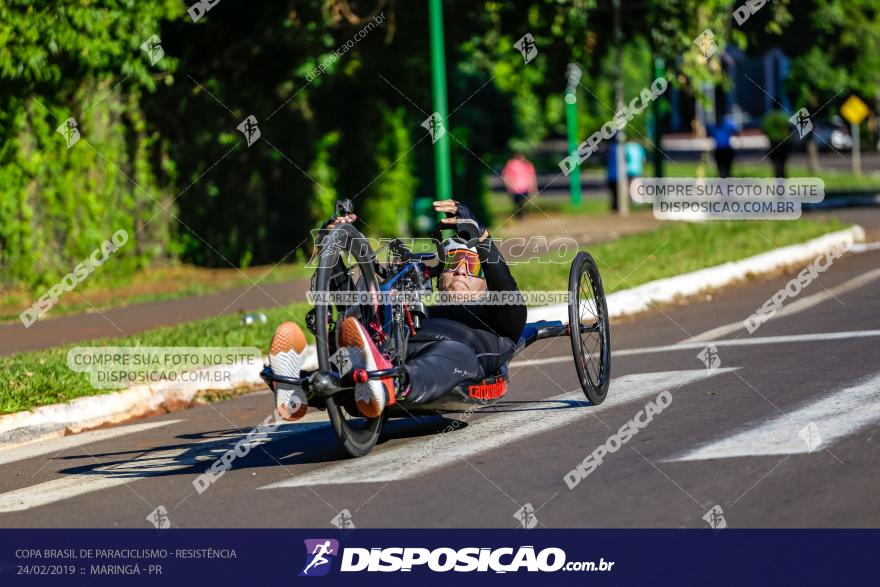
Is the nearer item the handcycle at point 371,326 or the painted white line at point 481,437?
the handcycle at point 371,326

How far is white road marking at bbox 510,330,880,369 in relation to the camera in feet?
35.6

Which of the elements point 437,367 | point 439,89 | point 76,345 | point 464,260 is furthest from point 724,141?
point 437,367

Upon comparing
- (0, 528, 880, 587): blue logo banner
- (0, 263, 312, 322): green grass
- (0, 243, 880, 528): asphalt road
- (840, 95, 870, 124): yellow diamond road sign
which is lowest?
(0, 528, 880, 587): blue logo banner

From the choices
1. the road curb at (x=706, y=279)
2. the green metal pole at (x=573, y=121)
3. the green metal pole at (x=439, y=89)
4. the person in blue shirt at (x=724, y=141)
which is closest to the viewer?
the road curb at (x=706, y=279)

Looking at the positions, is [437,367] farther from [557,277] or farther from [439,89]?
[439,89]

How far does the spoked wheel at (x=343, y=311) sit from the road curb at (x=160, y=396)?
9.00 feet

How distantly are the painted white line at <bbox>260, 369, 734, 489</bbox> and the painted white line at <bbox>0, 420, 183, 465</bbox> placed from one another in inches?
94.2

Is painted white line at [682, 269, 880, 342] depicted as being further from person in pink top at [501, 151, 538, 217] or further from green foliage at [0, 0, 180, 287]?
person in pink top at [501, 151, 538, 217]

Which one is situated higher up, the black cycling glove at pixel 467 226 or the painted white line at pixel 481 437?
the black cycling glove at pixel 467 226

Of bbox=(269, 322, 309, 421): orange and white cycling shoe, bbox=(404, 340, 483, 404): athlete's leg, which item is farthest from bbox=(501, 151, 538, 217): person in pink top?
bbox=(269, 322, 309, 421): orange and white cycling shoe

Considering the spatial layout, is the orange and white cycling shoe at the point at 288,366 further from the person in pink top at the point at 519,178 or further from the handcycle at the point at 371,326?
the person in pink top at the point at 519,178

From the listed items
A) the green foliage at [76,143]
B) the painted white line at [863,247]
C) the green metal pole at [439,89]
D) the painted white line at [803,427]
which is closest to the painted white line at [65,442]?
the painted white line at [803,427]

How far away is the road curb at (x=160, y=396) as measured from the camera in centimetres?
932

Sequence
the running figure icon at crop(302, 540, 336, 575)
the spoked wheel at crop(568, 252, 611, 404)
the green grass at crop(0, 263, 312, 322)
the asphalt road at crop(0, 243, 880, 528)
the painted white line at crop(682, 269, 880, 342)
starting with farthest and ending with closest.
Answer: the green grass at crop(0, 263, 312, 322), the painted white line at crop(682, 269, 880, 342), the spoked wheel at crop(568, 252, 611, 404), the asphalt road at crop(0, 243, 880, 528), the running figure icon at crop(302, 540, 336, 575)
